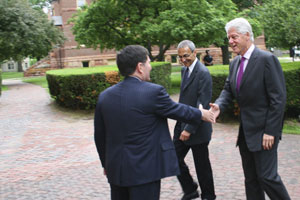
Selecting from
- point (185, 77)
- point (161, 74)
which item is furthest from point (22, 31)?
point (185, 77)

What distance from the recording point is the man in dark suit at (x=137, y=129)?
9.39 ft

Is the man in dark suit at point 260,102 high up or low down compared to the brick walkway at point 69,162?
up

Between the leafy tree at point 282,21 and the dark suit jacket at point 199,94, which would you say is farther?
the leafy tree at point 282,21

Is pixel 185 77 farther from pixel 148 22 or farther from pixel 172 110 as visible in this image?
pixel 148 22

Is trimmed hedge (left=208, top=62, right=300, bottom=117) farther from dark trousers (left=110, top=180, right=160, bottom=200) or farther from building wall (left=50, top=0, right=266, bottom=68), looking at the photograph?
building wall (left=50, top=0, right=266, bottom=68)

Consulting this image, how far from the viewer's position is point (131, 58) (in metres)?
2.88

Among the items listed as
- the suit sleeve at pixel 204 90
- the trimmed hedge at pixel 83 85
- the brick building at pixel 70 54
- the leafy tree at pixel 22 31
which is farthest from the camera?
the brick building at pixel 70 54

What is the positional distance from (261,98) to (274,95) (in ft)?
0.47

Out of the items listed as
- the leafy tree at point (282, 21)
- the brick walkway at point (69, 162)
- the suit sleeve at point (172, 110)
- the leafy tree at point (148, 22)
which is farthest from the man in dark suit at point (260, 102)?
the leafy tree at point (148, 22)

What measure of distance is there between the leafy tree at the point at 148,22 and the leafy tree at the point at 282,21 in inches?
80.2

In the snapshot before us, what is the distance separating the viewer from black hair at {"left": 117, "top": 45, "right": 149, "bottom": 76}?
2.88 metres

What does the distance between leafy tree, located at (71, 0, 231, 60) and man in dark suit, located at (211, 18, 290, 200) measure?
1085 centimetres

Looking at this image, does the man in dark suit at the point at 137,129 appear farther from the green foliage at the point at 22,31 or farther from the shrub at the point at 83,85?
the green foliage at the point at 22,31

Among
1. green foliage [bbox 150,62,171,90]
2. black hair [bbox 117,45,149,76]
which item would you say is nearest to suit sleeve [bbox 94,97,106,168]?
black hair [bbox 117,45,149,76]
